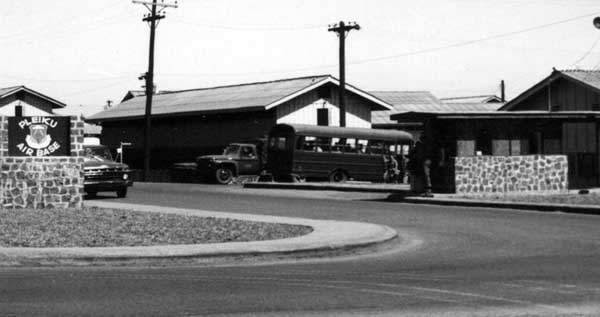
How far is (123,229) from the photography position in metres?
17.1

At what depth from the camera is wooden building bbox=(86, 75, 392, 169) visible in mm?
52166

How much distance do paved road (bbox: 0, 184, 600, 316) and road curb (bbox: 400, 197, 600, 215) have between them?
16.5 feet

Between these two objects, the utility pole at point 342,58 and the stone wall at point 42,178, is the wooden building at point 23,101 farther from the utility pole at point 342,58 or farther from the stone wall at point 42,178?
the stone wall at point 42,178

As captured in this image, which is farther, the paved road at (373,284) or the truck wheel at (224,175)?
the truck wheel at (224,175)

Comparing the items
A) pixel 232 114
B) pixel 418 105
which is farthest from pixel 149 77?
pixel 418 105

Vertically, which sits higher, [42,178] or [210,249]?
[42,178]

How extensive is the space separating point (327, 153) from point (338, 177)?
45.2 inches

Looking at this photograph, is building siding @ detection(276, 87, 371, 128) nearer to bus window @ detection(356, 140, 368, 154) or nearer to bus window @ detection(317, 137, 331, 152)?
bus window @ detection(356, 140, 368, 154)

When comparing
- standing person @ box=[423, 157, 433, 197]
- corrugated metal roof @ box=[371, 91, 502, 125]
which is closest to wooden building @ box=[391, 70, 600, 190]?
standing person @ box=[423, 157, 433, 197]

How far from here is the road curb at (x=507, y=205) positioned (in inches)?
864

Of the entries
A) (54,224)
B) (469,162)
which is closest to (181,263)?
(54,224)

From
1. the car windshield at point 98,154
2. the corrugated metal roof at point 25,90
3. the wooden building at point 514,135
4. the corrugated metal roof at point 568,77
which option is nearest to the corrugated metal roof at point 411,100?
the corrugated metal roof at point 568,77

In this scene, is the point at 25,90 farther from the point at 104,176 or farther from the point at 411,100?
the point at 104,176

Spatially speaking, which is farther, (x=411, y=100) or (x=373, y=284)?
(x=411, y=100)
